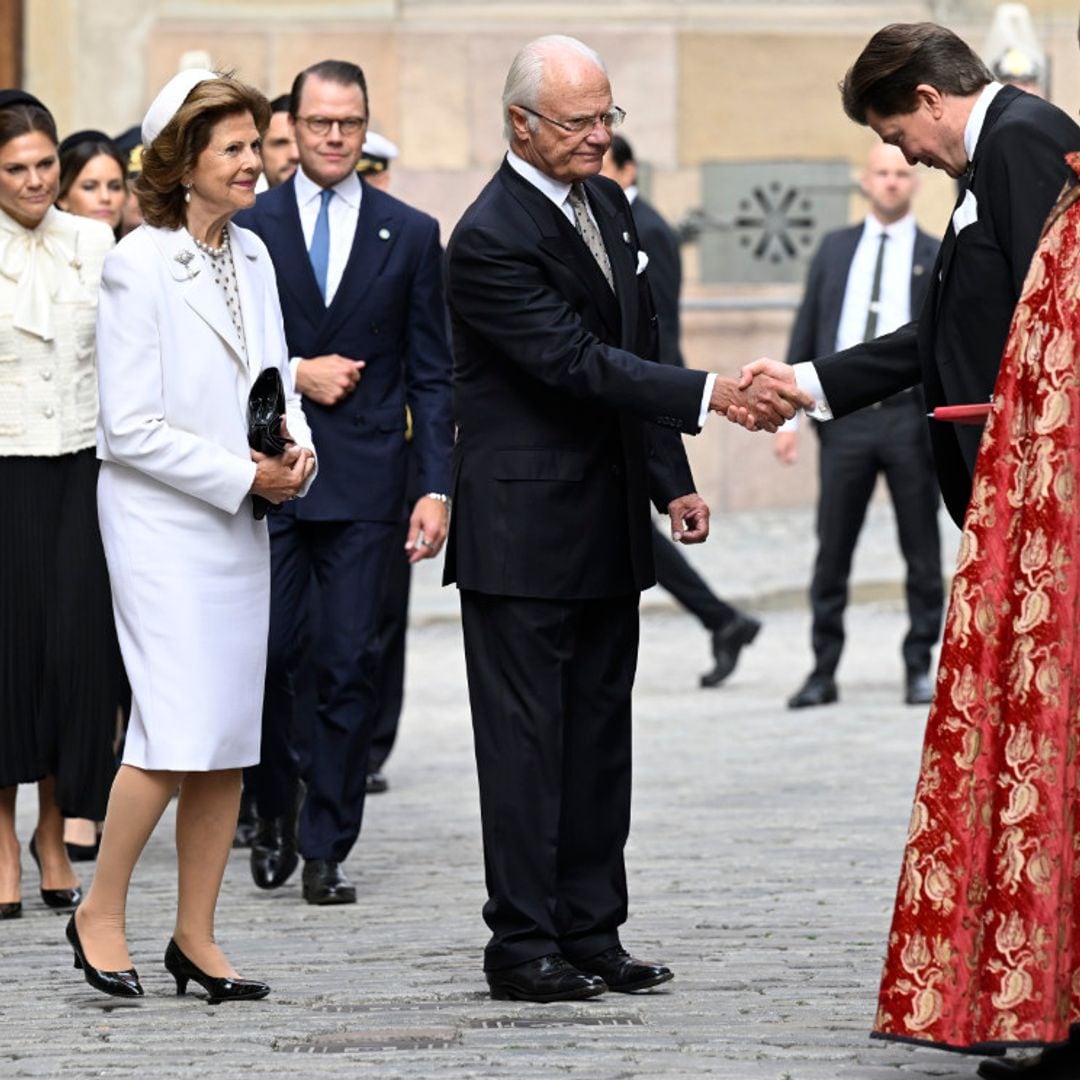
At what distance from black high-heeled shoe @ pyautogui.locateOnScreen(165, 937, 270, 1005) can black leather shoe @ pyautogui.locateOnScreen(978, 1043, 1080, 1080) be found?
5.73ft

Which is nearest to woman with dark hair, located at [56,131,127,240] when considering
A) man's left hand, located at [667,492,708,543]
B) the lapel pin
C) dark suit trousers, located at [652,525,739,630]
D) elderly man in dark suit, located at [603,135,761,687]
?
the lapel pin

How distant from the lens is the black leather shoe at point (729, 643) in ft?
42.8

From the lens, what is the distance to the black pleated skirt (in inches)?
324

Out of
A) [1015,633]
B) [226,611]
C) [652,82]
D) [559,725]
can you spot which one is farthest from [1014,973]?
[652,82]

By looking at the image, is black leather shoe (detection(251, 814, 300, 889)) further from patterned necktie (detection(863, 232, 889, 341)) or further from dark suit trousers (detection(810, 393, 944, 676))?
patterned necktie (detection(863, 232, 889, 341))

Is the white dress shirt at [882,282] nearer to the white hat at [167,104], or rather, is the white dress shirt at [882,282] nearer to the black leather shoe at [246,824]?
the black leather shoe at [246,824]

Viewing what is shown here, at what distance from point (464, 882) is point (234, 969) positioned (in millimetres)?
1545

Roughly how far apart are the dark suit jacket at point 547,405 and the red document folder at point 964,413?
0.89 metres

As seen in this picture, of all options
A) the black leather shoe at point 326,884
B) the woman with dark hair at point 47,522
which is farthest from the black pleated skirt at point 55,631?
the black leather shoe at point 326,884

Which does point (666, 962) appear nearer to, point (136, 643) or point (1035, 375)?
point (136, 643)

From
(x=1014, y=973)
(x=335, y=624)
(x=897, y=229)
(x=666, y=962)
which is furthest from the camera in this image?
(x=897, y=229)

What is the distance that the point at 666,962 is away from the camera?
23.1 feet

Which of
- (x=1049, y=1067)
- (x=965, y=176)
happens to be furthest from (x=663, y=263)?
(x=1049, y=1067)

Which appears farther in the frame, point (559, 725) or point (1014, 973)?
point (559, 725)
